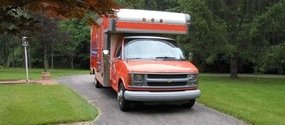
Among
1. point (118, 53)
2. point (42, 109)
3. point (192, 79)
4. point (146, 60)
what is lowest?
point (42, 109)

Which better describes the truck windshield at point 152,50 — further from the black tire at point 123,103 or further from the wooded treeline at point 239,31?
the wooded treeline at point 239,31

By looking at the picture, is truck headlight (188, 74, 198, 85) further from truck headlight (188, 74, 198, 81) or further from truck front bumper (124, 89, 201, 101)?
truck front bumper (124, 89, 201, 101)

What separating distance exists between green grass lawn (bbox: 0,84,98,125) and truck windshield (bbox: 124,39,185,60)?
1.89m

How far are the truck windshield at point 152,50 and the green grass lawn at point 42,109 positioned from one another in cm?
189

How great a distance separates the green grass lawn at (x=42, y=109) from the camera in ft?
32.0

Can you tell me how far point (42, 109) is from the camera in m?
11.1

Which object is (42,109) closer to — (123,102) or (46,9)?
(123,102)

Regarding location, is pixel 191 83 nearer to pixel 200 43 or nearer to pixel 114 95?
pixel 114 95

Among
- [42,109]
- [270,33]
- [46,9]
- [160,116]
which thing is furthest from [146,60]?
[270,33]

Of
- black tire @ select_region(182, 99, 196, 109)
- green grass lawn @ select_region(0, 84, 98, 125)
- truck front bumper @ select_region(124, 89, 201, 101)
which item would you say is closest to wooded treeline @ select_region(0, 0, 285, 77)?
green grass lawn @ select_region(0, 84, 98, 125)

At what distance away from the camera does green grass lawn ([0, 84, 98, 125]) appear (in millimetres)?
9750

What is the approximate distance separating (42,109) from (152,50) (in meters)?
3.37

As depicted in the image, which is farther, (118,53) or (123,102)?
(118,53)

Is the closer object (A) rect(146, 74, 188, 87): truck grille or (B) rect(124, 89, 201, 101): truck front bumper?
(B) rect(124, 89, 201, 101): truck front bumper
